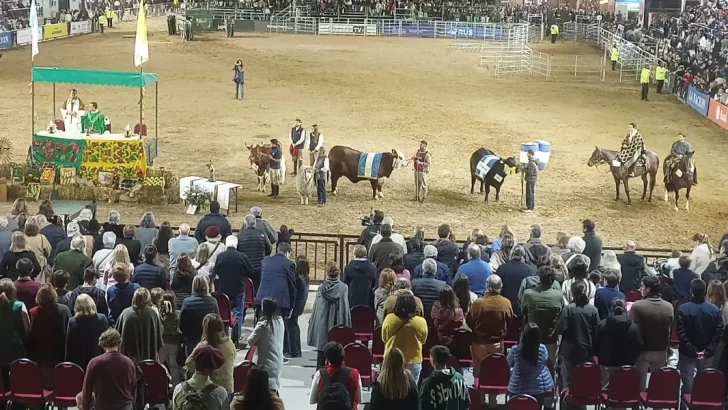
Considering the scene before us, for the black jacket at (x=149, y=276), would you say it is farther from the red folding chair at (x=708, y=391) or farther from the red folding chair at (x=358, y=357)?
the red folding chair at (x=708, y=391)

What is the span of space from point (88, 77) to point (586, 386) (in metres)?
15.9

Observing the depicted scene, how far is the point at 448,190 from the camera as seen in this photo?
2278 cm

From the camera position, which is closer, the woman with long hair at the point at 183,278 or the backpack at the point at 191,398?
the backpack at the point at 191,398

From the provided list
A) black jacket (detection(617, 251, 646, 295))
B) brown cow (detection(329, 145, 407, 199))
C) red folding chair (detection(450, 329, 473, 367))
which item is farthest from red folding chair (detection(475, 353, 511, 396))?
brown cow (detection(329, 145, 407, 199))

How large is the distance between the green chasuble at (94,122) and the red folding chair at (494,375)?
15883mm

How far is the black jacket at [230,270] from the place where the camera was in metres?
11.7

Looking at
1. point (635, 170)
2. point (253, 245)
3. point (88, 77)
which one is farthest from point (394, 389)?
point (88, 77)

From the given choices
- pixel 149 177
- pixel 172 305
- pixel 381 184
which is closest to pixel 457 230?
pixel 381 184

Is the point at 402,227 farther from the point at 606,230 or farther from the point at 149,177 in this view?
the point at 149,177

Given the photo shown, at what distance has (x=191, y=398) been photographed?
759 centimetres

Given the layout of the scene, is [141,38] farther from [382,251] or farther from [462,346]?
[462,346]

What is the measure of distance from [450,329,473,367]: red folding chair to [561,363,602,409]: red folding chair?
1223 millimetres

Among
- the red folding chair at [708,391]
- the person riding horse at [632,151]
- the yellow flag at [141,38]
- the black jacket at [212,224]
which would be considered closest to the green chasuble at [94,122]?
the yellow flag at [141,38]

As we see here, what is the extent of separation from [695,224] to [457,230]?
17.5ft
